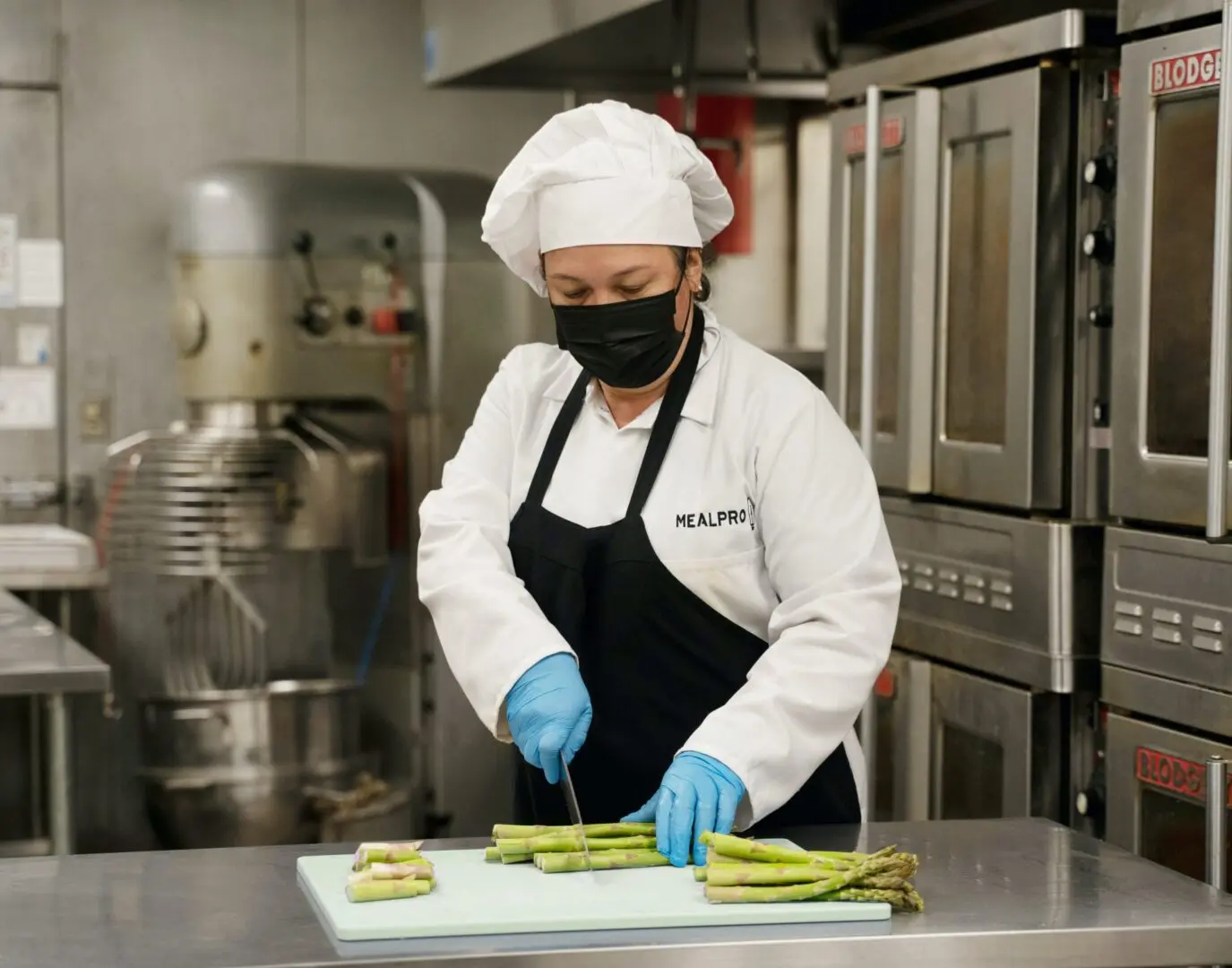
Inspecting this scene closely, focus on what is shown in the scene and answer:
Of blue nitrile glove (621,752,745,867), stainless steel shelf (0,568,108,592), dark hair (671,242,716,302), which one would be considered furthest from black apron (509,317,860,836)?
stainless steel shelf (0,568,108,592)

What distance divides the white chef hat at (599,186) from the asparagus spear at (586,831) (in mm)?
658

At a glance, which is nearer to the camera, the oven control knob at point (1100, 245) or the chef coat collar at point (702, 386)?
the chef coat collar at point (702, 386)

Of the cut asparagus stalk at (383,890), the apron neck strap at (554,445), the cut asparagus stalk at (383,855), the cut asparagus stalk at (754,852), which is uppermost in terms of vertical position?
the apron neck strap at (554,445)

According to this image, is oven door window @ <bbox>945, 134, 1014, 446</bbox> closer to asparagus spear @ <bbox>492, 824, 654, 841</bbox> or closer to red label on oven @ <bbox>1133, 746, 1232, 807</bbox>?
red label on oven @ <bbox>1133, 746, 1232, 807</bbox>

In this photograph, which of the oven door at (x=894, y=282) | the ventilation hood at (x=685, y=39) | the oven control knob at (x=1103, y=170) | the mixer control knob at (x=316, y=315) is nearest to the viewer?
the oven control knob at (x=1103, y=170)

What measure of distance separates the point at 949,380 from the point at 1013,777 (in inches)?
25.3

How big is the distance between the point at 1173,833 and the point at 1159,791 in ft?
0.19

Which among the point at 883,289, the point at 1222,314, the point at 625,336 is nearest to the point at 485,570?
the point at 625,336

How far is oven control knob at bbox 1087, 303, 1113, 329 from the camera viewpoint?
8.05 feet

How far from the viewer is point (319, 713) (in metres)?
4.18

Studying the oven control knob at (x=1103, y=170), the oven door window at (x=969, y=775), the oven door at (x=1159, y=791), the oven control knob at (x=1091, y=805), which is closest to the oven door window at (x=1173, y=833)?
the oven door at (x=1159, y=791)

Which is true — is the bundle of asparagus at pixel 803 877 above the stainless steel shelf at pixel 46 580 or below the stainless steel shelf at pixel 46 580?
below

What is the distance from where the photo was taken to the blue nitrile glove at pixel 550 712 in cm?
179

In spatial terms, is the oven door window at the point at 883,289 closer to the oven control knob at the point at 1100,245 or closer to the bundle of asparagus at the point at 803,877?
the oven control knob at the point at 1100,245
